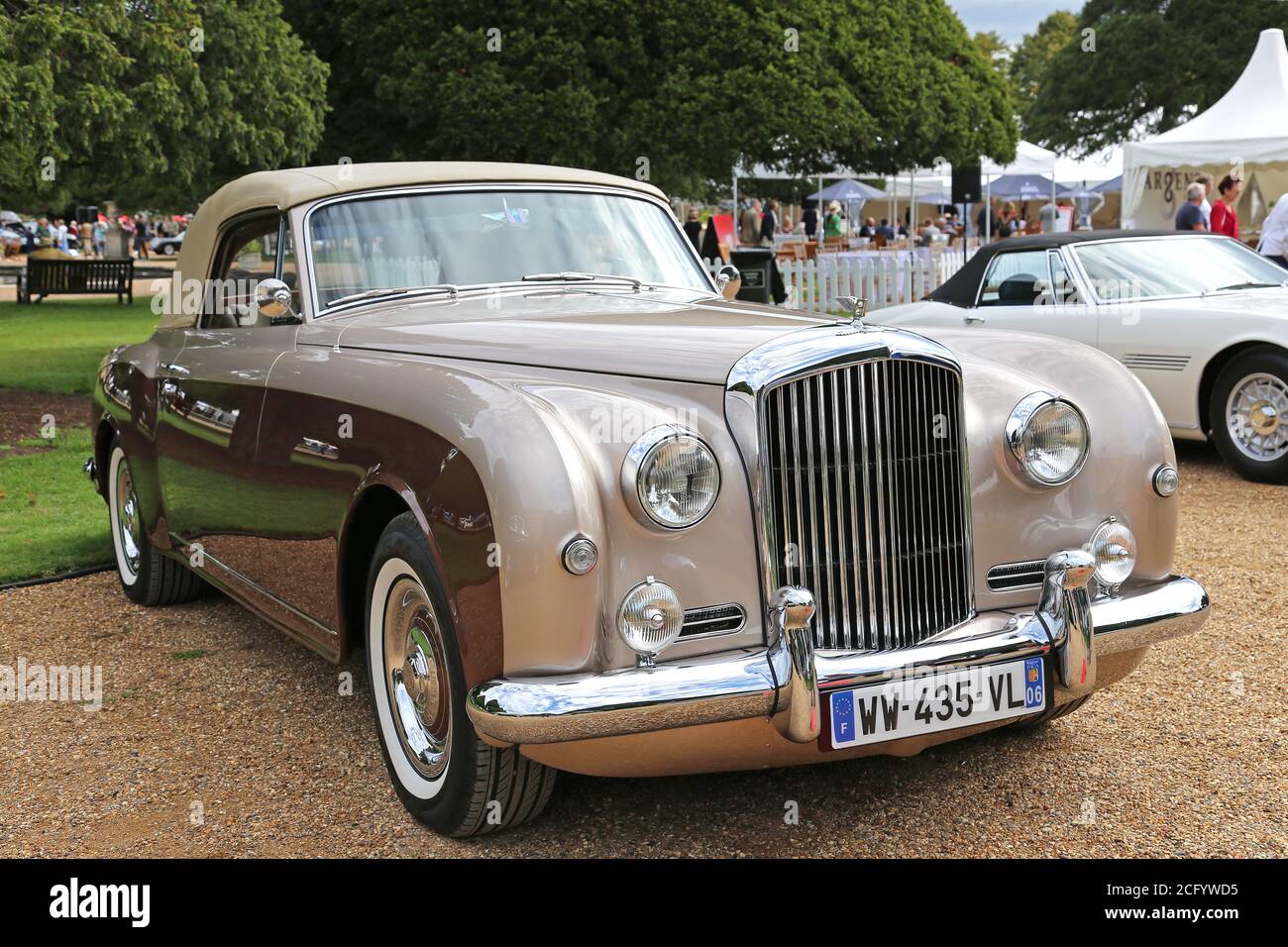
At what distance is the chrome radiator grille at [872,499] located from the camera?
314 cm

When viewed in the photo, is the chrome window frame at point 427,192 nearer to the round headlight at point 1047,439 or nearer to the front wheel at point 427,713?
the front wheel at point 427,713

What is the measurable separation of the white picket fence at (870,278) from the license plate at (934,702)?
13.4m

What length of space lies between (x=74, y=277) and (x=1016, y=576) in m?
23.5

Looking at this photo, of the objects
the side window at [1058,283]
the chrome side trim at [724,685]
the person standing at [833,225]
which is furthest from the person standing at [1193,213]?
the person standing at [833,225]

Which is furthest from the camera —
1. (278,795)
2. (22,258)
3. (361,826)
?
(22,258)

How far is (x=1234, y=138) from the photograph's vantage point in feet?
59.8

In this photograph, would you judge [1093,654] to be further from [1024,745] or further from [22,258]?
[22,258]

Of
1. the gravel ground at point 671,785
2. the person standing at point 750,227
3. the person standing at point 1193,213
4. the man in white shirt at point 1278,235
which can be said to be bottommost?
the gravel ground at point 671,785

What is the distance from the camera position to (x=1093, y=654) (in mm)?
3295

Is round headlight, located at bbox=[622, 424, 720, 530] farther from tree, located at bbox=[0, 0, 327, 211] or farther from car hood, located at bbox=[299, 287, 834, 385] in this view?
tree, located at bbox=[0, 0, 327, 211]

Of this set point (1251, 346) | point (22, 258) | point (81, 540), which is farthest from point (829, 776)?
point (22, 258)

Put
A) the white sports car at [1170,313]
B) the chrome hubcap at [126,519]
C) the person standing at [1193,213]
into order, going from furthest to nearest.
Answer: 1. the person standing at [1193,213]
2. the white sports car at [1170,313]
3. the chrome hubcap at [126,519]

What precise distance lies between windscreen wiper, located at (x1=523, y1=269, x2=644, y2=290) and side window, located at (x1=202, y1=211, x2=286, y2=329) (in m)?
1.00

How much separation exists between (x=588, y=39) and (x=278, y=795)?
594 inches
